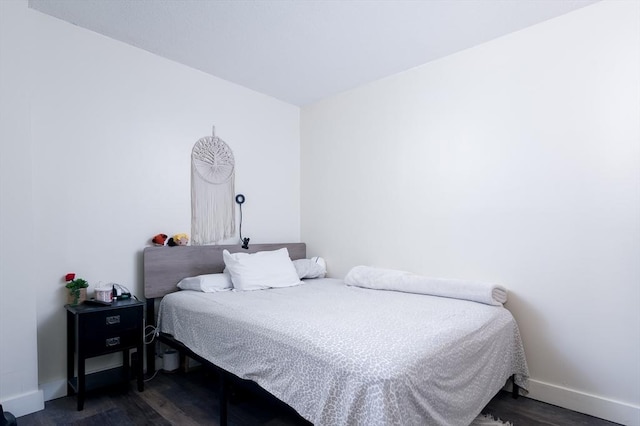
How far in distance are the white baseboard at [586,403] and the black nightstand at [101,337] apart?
276cm

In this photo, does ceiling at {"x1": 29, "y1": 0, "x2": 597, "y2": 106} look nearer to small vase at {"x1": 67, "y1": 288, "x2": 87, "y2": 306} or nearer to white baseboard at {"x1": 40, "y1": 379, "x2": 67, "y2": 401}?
small vase at {"x1": 67, "y1": 288, "x2": 87, "y2": 306}

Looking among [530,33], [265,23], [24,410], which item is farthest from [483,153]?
[24,410]

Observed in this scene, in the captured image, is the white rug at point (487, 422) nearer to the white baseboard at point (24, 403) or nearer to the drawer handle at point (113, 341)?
the drawer handle at point (113, 341)

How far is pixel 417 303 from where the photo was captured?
230 centimetres

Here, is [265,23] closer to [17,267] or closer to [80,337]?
[17,267]

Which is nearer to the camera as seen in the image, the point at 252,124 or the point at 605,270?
the point at 605,270

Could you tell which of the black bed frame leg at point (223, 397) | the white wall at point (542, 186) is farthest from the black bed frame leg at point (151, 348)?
the white wall at point (542, 186)

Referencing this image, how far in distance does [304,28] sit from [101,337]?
2.52 m

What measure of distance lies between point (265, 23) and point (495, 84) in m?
1.76

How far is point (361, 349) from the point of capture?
143 cm

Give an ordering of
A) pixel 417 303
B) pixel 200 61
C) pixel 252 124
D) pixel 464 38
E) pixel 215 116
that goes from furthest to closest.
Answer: pixel 252 124 → pixel 215 116 → pixel 200 61 → pixel 464 38 → pixel 417 303

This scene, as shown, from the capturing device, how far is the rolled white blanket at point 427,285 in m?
2.33

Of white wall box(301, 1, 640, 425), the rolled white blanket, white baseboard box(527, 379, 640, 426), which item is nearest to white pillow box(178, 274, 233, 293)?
the rolled white blanket

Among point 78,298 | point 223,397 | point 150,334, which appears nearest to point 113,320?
point 78,298
